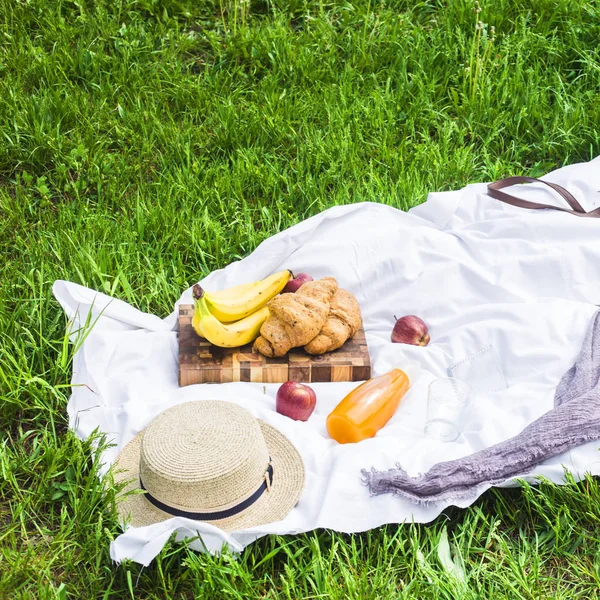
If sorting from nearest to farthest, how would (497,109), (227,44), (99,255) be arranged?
(99,255) → (497,109) → (227,44)

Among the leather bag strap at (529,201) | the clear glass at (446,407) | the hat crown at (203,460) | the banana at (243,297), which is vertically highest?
the hat crown at (203,460)

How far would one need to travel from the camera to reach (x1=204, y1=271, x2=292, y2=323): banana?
11.2ft

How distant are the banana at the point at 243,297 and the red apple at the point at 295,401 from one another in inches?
16.4

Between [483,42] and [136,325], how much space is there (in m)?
3.02

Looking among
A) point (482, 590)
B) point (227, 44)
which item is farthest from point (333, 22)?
point (482, 590)

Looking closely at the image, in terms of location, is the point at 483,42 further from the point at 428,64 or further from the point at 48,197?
the point at 48,197

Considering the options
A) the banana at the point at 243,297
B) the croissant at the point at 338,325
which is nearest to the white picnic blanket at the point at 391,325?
the croissant at the point at 338,325

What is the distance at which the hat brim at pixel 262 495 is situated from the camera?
2.71 meters

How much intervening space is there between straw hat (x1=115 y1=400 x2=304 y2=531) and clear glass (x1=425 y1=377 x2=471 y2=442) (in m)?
0.59

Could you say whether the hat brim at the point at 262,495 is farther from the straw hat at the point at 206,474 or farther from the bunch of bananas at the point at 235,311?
the bunch of bananas at the point at 235,311

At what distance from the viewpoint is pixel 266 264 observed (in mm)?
3967

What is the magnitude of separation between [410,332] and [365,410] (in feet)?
1.89

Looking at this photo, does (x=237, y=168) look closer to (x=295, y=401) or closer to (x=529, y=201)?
(x=529, y=201)

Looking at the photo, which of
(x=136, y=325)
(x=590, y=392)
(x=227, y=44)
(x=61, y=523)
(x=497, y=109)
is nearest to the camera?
→ (x=61, y=523)
